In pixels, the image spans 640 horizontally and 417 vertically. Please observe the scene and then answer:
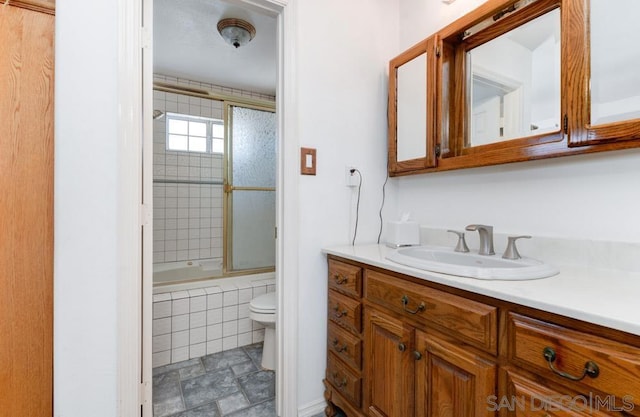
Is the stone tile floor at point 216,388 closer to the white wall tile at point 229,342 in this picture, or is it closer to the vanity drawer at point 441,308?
the white wall tile at point 229,342

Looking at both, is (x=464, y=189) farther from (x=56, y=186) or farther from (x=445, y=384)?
(x=56, y=186)

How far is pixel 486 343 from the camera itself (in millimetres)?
793

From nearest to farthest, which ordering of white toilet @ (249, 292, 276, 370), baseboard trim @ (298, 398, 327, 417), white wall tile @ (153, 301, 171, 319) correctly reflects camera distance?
baseboard trim @ (298, 398, 327, 417) < white toilet @ (249, 292, 276, 370) < white wall tile @ (153, 301, 171, 319)

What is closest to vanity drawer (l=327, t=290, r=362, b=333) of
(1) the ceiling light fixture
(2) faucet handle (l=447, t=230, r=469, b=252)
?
(2) faucet handle (l=447, t=230, r=469, b=252)

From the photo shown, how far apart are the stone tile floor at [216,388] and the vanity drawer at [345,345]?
39cm

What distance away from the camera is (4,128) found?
109 cm

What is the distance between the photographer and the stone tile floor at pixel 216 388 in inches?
59.6

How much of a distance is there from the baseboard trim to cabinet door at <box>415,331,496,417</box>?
70cm

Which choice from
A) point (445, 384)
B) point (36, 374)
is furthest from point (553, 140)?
point (36, 374)

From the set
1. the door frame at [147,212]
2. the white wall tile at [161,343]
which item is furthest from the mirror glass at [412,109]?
the white wall tile at [161,343]

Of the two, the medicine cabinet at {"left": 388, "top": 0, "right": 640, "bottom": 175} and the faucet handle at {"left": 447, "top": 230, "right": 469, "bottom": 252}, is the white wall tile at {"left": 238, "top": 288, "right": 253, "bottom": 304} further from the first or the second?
the faucet handle at {"left": 447, "top": 230, "right": 469, "bottom": 252}

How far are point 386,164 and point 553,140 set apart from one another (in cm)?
83

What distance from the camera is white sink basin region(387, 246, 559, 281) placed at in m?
0.86

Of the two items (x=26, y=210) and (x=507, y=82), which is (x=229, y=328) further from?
(x=507, y=82)
